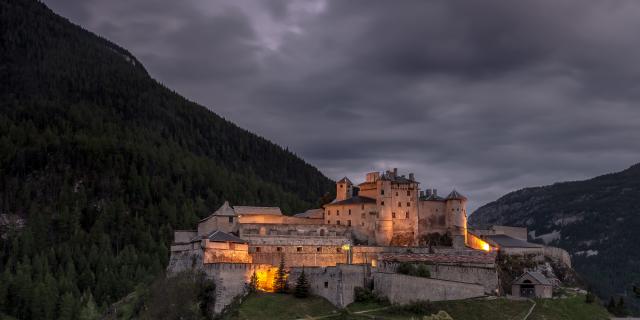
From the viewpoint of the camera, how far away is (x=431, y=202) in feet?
326

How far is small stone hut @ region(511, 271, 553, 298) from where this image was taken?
83.6 meters

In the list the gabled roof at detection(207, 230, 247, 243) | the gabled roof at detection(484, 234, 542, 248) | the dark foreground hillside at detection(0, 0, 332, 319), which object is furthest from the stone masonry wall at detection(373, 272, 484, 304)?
the dark foreground hillside at detection(0, 0, 332, 319)

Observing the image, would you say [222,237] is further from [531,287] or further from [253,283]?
[531,287]

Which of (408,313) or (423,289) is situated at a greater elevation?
(423,289)

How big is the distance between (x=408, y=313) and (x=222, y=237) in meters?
21.9

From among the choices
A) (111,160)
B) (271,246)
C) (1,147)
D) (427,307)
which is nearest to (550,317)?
(427,307)

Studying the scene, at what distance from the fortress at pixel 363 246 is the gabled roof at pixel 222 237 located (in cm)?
12

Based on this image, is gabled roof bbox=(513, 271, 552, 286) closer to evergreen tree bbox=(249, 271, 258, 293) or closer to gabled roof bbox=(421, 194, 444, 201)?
gabled roof bbox=(421, 194, 444, 201)

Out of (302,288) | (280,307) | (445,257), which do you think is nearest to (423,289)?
(445,257)

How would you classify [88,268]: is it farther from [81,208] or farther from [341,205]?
[341,205]

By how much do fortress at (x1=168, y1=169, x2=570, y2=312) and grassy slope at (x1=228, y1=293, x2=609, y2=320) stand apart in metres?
1.92

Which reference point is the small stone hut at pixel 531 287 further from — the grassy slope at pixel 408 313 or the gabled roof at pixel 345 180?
the gabled roof at pixel 345 180

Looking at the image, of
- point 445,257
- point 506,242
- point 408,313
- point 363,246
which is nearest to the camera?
point 408,313

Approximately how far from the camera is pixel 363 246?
90.4 metres
